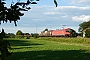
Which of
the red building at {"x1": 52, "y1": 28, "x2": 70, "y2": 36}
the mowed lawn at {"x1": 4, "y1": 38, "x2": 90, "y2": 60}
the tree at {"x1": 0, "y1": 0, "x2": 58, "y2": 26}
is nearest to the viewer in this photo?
the tree at {"x1": 0, "y1": 0, "x2": 58, "y2": 26}

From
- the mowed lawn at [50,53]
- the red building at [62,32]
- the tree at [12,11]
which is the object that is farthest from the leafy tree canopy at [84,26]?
the tree at [12,11]

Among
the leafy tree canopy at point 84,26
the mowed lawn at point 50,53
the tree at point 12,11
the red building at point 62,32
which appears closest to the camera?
the tree at point 12,11

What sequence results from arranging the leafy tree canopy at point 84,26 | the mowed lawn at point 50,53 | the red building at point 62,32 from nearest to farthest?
the mowed lawn at point 50,53
the red building at point 62,32
the leafy tree canopy at point 84,26

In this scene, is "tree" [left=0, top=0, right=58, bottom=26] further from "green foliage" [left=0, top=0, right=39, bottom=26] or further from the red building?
the red building

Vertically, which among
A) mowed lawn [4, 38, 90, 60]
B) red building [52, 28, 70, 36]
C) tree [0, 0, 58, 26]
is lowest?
red building [52, 28, 70, 36]

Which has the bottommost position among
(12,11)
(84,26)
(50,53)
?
(84,26)

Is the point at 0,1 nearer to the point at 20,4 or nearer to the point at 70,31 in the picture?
the point at 20,4

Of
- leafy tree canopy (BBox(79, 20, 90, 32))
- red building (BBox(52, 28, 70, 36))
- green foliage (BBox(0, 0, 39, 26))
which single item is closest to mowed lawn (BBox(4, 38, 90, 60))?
green foliage (BBox(0, 0, 39, 26))

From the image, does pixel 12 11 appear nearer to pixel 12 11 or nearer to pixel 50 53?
pixel 12 11

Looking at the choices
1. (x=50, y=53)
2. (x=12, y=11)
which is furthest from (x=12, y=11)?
(x=50, y=53)

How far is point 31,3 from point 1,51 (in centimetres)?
127

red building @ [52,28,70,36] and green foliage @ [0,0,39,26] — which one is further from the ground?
green foliage @ [0,0,39,26]

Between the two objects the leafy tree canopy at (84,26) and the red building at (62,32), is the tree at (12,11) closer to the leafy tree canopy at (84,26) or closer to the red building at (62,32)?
the red building at (62,32)

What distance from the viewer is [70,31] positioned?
124 meters
